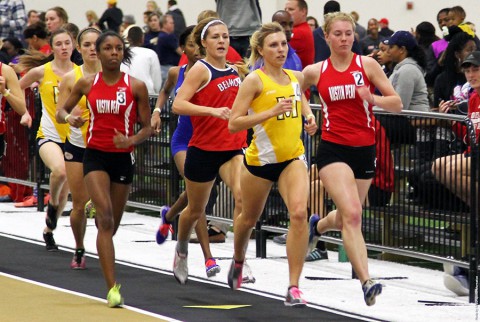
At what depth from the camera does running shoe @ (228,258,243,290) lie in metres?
11.1

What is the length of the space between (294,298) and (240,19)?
685 cm

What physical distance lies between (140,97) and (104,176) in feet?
2.32

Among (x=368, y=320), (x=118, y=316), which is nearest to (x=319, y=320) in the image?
(x=368, y=320)

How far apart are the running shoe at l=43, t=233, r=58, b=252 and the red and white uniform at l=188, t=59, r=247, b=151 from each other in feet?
9.18

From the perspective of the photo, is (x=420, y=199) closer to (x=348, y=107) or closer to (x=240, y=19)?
(x=348, y=107)

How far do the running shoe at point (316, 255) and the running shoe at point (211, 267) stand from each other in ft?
4.90

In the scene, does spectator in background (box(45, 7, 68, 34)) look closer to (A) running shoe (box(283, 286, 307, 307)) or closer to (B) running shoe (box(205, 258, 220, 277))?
(B) running shoe (box(205, 258, 220, 277))

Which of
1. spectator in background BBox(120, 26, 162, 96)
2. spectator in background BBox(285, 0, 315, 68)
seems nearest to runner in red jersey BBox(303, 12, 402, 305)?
spectator in background BBox(285, 0, 315, 68)

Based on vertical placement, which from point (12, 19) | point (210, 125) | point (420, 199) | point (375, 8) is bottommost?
point (420, 199)

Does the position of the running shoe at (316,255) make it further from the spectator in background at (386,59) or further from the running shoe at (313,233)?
the spectator in background at (386,59)

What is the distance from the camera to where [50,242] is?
13.8 m

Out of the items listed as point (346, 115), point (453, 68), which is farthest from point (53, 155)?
point (346, 115)

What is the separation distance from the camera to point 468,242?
10891mm

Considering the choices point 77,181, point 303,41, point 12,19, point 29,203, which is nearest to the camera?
point 77,181
